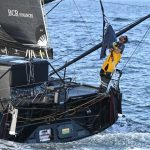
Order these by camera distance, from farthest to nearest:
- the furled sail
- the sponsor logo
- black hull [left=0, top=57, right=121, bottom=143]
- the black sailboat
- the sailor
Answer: the sailor
the sponsor logo
the furled sail
the black sailboat
black hull [left=0, top=57, right=121, bottom=143]

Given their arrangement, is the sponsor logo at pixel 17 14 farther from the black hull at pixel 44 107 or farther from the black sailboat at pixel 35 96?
the black hull at pixel 44 107

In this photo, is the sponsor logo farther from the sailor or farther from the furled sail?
the sailor

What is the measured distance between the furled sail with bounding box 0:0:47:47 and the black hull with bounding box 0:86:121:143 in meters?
2.10

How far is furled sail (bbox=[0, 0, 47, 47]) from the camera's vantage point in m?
21.9

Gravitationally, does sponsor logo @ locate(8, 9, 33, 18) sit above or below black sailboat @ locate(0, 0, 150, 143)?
above

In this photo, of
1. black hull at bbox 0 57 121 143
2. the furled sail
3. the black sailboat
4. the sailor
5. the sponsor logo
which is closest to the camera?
black hull at bbox 0 57 121 143

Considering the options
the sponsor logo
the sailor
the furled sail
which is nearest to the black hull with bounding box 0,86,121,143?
the sailor

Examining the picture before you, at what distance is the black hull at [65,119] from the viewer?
21.3 metres

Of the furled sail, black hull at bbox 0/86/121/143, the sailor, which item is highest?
the furled sail

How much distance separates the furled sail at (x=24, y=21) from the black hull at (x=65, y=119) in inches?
82.7

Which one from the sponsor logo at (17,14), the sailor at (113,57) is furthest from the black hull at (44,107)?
the sponsor logo at (17,14)

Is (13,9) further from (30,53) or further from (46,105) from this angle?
(46,105)

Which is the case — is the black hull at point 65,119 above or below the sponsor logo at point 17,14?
below

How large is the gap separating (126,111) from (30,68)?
7574 millimetres
